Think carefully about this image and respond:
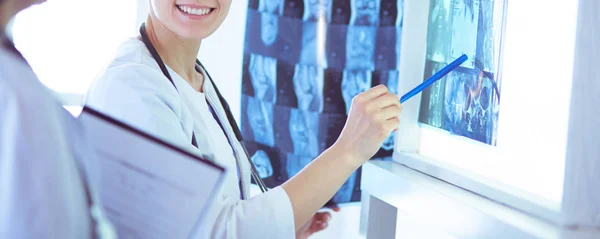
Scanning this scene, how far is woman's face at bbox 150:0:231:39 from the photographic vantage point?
1.04m

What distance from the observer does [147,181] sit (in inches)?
22.5

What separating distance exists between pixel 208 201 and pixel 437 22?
51cm

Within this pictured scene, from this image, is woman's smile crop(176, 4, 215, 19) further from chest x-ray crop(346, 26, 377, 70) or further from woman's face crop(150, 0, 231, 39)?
chest x-ray crop(346, 26, 377, 70)

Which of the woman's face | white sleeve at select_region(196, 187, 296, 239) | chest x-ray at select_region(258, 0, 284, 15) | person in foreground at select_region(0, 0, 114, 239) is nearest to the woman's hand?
white sleeve at select_region(196, 187, 296, 239)

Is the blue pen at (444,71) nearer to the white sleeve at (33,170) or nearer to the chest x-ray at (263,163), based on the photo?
the white sleeve at (33,170)

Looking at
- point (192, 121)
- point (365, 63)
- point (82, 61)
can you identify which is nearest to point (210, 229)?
point (192, 121)

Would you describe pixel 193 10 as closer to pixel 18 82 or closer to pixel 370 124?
pixel 370 124

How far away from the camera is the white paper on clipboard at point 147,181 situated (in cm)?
55

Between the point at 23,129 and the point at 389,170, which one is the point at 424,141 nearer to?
the point at 389,170

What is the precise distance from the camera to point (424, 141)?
990 millimetres

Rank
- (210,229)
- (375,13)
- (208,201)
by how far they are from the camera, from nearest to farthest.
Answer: (208,201), (210,229), (375,13)

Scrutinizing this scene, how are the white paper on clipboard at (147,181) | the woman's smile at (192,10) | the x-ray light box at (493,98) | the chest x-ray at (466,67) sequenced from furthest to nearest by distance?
the woman's smile at (192,10), the chest x-ray at (466,67), the x-ray light box at (493,98), the white paper on clipboard at (147,181)

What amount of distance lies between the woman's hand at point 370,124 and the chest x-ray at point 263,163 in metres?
0.68

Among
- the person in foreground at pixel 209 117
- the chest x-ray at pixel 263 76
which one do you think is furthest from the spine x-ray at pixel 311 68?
the person in foreground at pixel 209 117
